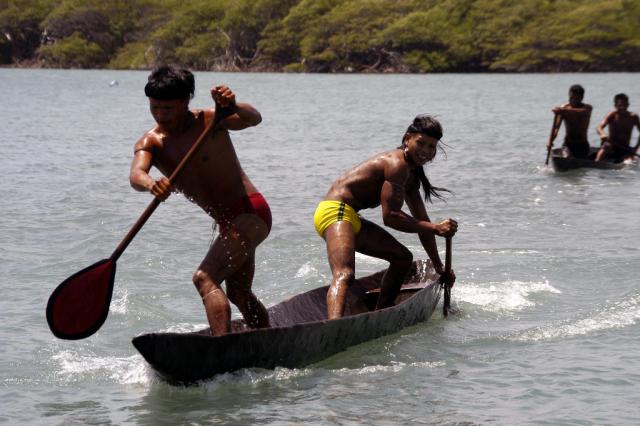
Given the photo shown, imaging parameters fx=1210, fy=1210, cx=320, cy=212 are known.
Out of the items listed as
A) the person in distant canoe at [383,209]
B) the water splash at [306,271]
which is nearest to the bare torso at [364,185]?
the person in distant canoe at [383,209]

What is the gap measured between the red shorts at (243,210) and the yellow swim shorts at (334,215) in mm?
1459

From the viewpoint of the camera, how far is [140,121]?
135 feet

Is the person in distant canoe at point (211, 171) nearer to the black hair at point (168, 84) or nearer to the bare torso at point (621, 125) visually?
the black hair at point (168, 84)

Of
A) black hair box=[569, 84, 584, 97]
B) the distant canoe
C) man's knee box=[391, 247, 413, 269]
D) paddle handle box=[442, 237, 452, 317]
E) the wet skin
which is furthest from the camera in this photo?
the distant canoe

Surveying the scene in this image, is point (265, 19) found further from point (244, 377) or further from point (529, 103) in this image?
point (244, 377)

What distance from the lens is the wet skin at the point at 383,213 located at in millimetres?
9578

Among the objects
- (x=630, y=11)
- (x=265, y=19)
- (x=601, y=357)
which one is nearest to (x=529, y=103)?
(x=601, y=357)

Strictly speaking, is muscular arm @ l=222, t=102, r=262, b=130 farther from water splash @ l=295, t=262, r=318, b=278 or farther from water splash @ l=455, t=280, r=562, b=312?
water splash @ l=295, t=262, r=318, b=278

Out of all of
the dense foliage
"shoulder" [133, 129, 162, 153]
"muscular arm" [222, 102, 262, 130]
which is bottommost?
the dense foliage

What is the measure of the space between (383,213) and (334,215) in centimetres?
40

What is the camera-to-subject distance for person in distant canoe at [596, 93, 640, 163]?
2222 centimetres

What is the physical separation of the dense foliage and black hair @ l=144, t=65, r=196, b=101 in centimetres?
8940

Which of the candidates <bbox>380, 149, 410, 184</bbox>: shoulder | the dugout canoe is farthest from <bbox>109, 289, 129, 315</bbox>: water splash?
<bbox>380, 149, 410, 184</bbox>: shoulder

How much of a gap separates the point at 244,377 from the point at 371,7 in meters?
99.0
